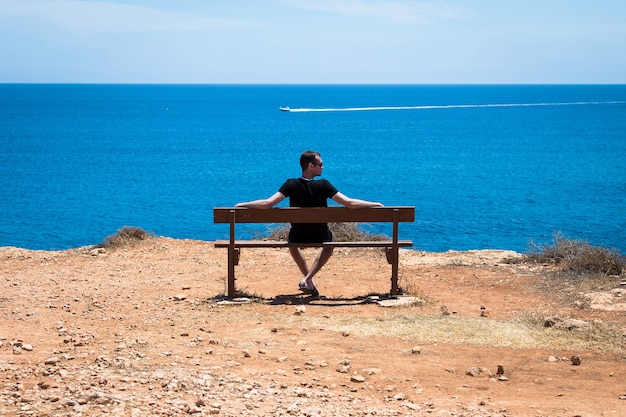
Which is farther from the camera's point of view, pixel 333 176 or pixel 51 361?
pixel 333 176

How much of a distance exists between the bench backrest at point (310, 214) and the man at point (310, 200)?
0.07 meters

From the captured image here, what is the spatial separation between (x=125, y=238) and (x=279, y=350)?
6.96 metres

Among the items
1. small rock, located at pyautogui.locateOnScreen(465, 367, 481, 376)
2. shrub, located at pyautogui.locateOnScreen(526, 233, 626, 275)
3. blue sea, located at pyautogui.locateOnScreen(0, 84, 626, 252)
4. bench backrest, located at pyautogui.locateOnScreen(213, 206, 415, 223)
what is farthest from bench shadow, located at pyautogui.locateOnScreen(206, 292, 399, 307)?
blue sea, located at pyautogui.locateOnScreen(0, 84, 626, 252)

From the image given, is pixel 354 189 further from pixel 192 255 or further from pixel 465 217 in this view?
pixel 192 255

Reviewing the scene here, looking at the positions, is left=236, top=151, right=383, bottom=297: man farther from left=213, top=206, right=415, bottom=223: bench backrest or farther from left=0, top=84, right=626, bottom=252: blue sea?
left=0, top=84, right=626, bottom=252: blue sea

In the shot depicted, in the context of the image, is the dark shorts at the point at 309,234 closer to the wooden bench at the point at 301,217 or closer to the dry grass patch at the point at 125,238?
the wooden bench at the point at 301,217

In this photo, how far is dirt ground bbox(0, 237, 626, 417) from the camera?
582 centimetres

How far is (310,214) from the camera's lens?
939 centimetres

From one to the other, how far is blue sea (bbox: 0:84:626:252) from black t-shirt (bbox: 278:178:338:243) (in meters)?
5.06

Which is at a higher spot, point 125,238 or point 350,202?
point 350,202

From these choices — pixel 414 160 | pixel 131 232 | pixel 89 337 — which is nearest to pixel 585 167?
pixel 414 160

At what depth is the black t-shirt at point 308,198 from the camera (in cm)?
952

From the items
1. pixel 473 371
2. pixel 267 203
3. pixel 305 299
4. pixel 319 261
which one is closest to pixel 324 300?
pixel 305 299

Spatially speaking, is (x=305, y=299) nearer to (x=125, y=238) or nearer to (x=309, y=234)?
(x=309, y=234)
